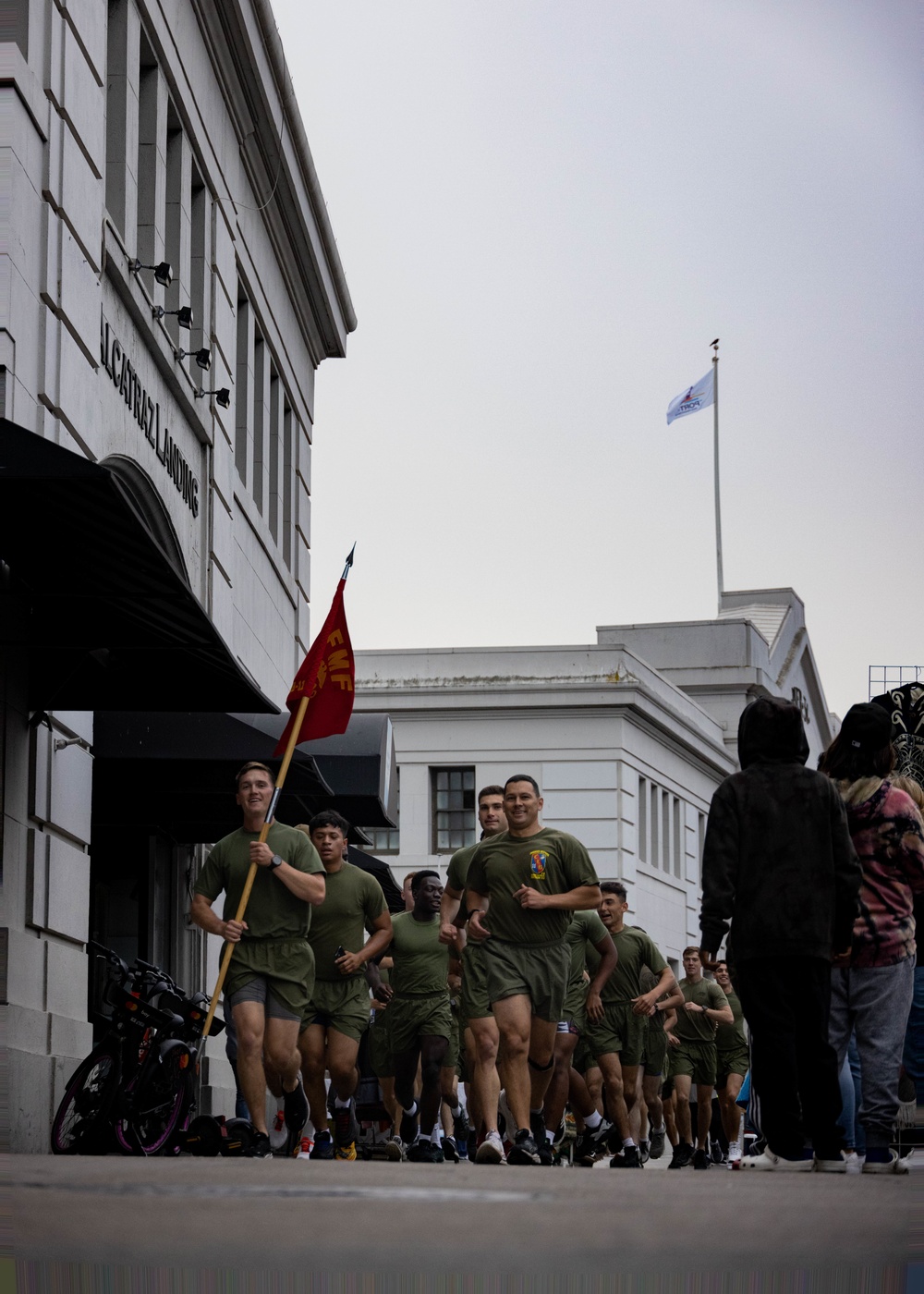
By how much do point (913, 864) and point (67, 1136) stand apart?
4571 mm

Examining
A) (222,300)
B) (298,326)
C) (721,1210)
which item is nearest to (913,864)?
(721,1210)

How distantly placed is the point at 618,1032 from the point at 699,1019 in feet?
8.31

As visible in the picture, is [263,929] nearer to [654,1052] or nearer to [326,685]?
[326,685]

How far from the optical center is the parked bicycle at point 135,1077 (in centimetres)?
1047

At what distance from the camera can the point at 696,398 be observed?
61750mm

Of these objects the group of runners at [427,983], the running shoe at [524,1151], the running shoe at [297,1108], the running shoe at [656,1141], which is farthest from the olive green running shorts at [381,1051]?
the running shoe at [656,1141]

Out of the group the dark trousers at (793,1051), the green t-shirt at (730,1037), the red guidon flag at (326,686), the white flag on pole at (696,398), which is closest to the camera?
the dark trousers at (793,1051)

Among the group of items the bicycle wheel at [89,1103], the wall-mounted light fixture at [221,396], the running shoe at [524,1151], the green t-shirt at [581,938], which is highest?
the wall-mounted light fixture at [221,396]

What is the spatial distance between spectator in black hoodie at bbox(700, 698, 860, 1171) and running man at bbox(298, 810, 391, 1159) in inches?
158

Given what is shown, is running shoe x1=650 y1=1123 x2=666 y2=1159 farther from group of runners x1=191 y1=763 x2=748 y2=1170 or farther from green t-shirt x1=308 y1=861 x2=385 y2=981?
green t-shirt x1=308 y1=861 x2=385 y2=981

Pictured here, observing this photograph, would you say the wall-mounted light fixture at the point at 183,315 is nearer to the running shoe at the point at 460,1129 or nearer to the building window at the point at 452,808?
the running shoe at the point at 460,1129

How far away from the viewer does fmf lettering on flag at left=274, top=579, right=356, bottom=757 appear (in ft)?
44.9

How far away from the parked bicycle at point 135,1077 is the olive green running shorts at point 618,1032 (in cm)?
516

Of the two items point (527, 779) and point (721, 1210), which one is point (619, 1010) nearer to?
point (527, 779)
